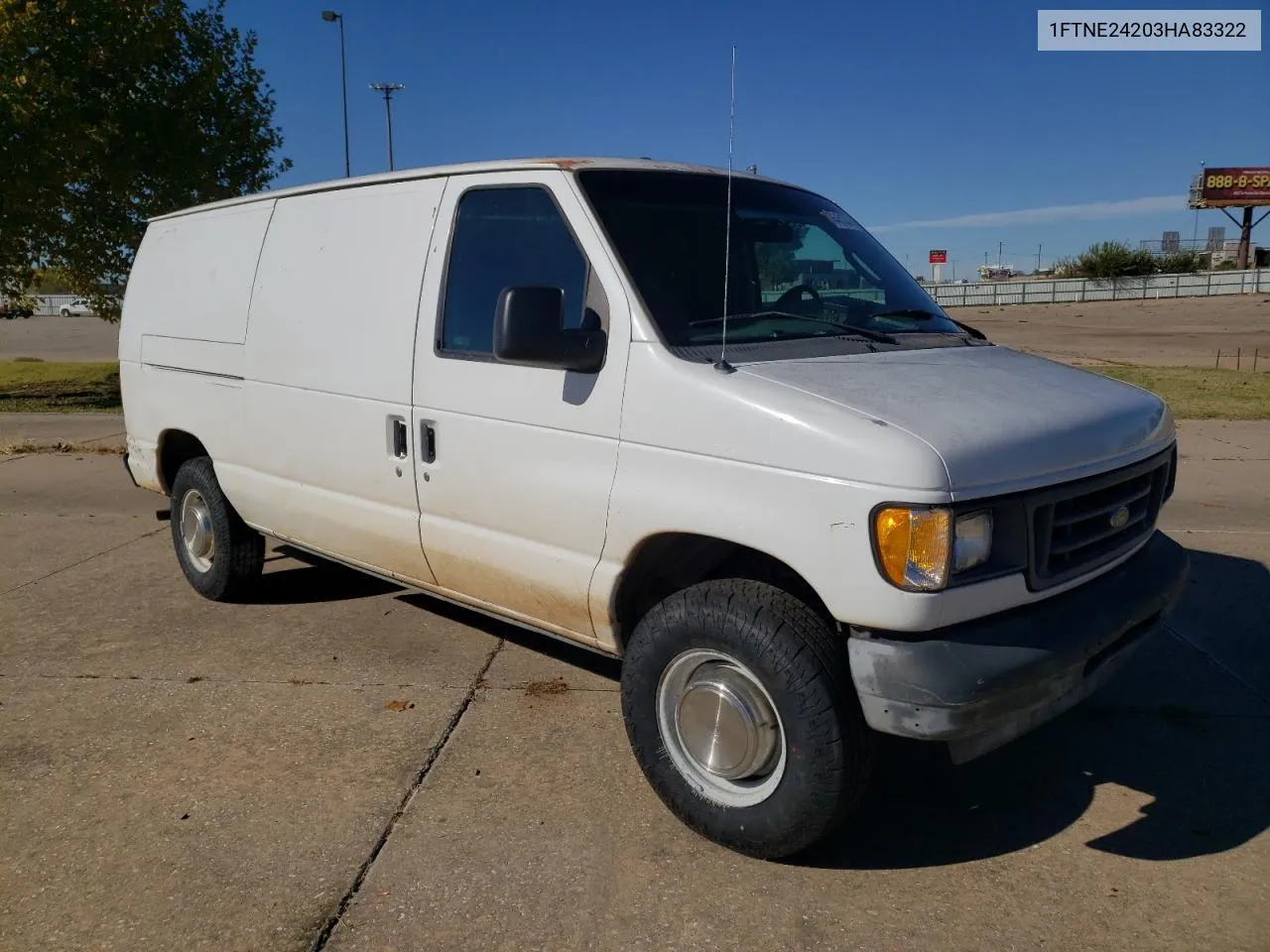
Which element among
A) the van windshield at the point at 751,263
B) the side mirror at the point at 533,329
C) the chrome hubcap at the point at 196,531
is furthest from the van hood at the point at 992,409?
the chrome hubcap at the point at 196,531

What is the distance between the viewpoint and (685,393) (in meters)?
3.03

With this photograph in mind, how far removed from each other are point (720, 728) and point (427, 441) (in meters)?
1.64

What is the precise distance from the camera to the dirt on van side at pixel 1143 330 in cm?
2052

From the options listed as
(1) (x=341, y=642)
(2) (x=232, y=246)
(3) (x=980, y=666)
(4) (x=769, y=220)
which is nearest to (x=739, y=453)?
(3) (x=980, y=666)

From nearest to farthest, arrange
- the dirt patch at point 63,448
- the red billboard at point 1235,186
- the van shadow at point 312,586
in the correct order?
the van shadow at point 312,586, the dirt patch at point 63,448, the red billboard at point 1235,186

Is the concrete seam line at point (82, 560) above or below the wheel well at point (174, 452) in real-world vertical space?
below

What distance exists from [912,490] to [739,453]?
54cm

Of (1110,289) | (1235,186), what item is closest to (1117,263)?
(1110,289)

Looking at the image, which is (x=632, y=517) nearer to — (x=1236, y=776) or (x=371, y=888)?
(x=371, y=888)

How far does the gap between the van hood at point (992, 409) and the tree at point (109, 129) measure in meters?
12.4

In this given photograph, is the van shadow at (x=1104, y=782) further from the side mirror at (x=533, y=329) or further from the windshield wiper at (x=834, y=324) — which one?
the side mirror at (x=533, y=329)

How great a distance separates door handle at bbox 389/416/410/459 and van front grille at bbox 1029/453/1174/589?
2.39m

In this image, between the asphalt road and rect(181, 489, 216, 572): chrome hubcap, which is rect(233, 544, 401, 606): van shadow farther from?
the asphalt road

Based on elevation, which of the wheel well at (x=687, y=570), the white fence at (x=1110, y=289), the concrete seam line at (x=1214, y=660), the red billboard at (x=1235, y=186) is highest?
the red billboard at (x=1235, y=186)
